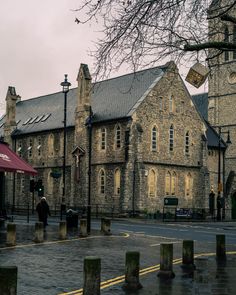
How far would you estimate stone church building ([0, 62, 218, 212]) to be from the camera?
49.4m

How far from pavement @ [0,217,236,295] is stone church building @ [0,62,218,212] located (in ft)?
88.2

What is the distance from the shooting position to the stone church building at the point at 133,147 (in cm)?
4944

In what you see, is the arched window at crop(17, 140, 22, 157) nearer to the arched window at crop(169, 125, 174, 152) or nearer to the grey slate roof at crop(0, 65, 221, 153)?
the grey slate roof at crop(0, 65, 221, 153)

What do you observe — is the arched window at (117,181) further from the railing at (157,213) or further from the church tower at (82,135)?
the church tower at (82,135)

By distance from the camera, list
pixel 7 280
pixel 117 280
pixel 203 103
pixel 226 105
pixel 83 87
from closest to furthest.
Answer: pixel 7 280 → pixel 117 280 → pixel 83 87 → pixel 226 105 → pixel 203 103

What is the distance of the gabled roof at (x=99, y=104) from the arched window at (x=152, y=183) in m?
5.77

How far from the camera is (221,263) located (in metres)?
16.1

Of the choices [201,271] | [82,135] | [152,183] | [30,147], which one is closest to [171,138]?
[152,183]

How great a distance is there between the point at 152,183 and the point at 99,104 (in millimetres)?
10173

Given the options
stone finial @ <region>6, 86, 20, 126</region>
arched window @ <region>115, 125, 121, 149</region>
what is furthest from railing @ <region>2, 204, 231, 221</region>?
stone finial @ <region>6, 86, 20, 126</region>

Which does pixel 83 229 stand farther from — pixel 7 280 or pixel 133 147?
pixel 133 147

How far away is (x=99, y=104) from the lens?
55844mm

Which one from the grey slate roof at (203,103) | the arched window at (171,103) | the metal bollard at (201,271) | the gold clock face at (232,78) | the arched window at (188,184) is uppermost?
the gold clock face at (232,78)

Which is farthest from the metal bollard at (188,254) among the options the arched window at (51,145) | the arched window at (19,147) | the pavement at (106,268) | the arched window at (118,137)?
Result: the arched window at (19,147)
